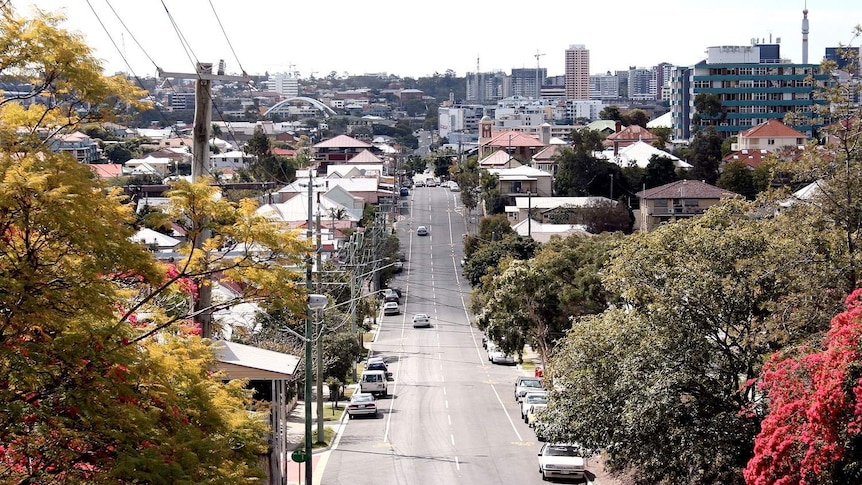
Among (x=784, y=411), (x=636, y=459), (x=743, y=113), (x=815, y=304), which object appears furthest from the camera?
(x=743, y=113)

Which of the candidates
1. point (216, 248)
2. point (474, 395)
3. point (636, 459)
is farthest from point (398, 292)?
point (216, 248)

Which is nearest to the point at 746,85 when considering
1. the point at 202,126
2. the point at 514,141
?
the point at 514,141

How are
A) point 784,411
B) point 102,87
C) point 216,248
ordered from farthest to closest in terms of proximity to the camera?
point 784,411
point 216,248
point 102,87

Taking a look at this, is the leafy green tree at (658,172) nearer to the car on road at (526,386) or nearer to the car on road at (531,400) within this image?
the car on road at (526,386)

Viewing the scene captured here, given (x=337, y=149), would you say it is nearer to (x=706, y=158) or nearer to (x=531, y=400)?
(x=706, y=158)

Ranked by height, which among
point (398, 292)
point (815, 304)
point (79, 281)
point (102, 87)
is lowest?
point (398, 292)

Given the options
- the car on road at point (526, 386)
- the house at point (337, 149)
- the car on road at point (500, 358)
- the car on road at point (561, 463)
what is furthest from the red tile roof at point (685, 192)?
the house at point (337, 149)

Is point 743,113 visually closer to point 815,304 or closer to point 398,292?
point 398,292
